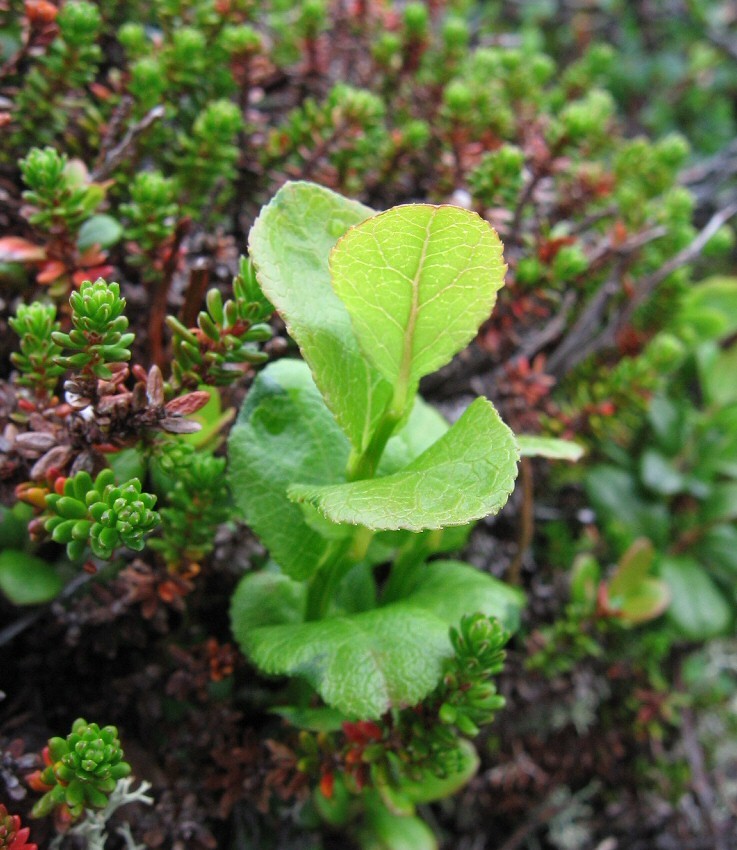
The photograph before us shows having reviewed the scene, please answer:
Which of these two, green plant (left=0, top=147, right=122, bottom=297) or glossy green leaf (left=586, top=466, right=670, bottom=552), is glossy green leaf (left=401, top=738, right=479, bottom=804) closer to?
glossy green leaf (left=586, top=466, right=670, bottom=552)

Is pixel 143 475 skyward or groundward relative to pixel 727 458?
skyward

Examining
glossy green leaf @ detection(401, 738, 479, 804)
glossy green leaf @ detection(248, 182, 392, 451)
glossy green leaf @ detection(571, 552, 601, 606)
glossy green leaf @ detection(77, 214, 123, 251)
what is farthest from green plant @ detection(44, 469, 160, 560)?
glossy green leaf @ detection(571, 552, 601, 606)

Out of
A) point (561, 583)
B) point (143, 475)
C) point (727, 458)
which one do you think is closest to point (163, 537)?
point (143, 475)

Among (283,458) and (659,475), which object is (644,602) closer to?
(659,475)

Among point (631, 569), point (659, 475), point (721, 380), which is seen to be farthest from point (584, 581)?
point (721, 380)

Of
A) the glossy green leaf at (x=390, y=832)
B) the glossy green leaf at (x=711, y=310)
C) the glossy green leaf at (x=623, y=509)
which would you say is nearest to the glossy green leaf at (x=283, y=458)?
the glossy green leaf at (x=390, y=832)

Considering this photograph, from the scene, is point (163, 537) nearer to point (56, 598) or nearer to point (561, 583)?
point (56, 598)

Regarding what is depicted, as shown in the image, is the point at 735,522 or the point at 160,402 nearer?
the point at 160,402

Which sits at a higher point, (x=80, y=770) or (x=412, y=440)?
(x=412, y=440)
